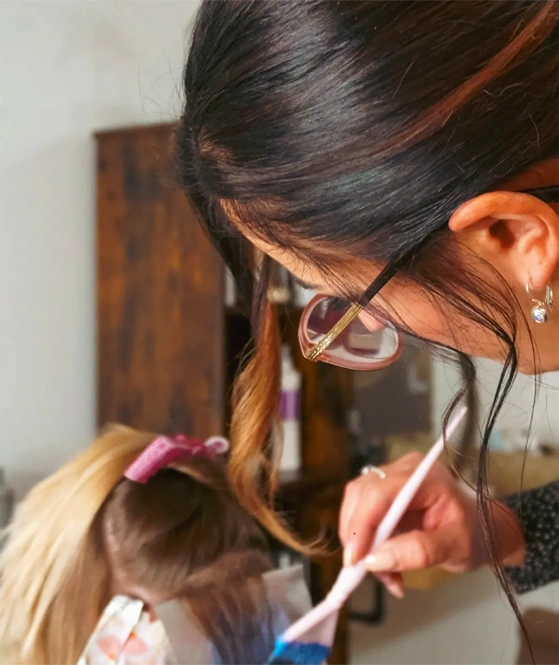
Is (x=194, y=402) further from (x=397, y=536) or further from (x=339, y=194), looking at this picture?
(x=339, y=194)

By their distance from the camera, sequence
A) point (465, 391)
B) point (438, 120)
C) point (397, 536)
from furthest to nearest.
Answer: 1. point (397, 536)
2. point (465, 391)
3. point (438, 120)

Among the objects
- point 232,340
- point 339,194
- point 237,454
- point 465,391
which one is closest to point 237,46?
A: point 339,194

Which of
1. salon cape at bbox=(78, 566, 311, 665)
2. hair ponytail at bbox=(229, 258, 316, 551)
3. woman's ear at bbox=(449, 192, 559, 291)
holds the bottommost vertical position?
salon cape at bbox=(78, 566, 311, 665)

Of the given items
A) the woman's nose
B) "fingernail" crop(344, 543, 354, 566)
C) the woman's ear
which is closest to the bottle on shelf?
"fingernail" crop(344, 543, 354, 566)

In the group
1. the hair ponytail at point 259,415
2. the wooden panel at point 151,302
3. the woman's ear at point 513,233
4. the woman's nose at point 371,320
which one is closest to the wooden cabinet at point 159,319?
the wooden panel at point 151,302

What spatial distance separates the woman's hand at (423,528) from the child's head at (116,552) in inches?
4.3

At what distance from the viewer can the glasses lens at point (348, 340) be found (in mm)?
514

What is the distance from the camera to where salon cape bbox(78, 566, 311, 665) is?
0.54 meters

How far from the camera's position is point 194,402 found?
110 cm

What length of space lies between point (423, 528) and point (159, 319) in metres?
0.66

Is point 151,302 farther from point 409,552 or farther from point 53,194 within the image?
point 409,552

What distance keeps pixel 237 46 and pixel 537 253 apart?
0.19 metres

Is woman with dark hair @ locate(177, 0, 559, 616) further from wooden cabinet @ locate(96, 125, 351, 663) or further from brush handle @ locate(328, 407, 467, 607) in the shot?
wooden cabinet @ locate(96, 125, 351, 663)

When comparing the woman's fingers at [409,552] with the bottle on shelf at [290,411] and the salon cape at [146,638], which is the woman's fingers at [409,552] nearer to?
the salon cape at [146,638]
